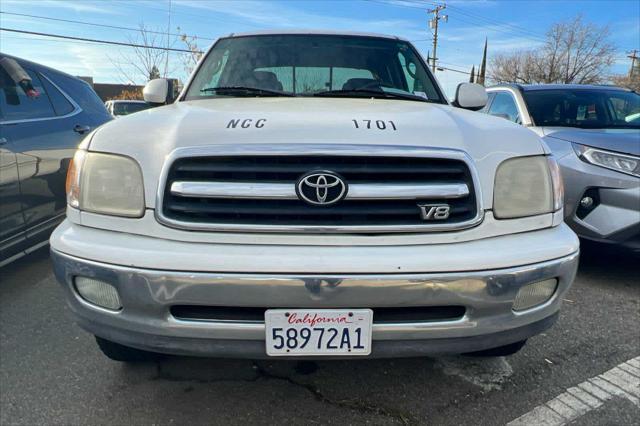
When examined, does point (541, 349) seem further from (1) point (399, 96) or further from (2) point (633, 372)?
(1) point (399, 96)

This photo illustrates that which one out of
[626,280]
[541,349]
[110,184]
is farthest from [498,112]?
[110,184]

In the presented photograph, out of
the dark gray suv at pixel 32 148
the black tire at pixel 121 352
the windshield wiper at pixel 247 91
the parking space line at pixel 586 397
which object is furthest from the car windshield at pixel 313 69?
the parking space line at pixel 586 397

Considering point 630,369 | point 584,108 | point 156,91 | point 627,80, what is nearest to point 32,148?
point 156,91

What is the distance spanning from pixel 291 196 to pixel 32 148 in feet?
8.71

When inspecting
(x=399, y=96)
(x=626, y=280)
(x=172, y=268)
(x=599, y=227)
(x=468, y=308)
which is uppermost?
(x=399, y=96)

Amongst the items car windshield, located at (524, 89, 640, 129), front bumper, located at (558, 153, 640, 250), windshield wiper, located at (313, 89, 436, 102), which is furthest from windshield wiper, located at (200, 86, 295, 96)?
car windshield, located at (524, 89, 640, 129)

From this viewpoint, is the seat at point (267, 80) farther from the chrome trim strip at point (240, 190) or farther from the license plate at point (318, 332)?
the license plate at point (318, 332)

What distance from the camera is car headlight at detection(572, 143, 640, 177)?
132 inches

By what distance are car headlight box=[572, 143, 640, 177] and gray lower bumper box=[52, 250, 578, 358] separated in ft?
6.86

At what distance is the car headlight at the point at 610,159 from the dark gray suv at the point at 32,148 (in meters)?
4.12

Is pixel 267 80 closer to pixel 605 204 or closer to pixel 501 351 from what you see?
pixel 501 351

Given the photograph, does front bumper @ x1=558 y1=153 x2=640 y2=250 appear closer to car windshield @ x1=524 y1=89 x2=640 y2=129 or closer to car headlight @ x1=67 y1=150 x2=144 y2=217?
car windshield @ x1=524 y1=89 x2=640 y2=129

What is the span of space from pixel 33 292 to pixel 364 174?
287 cm

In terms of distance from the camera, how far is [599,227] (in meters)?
3.39
